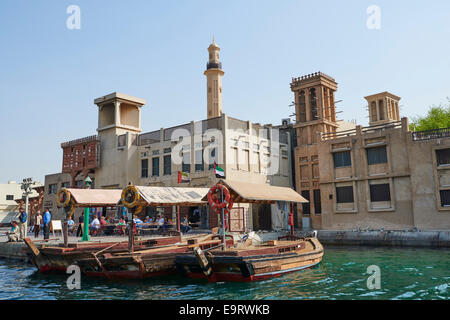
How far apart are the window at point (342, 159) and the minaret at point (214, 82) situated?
1703cm

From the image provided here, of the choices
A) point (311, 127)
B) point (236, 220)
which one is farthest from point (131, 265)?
point (311, 127)

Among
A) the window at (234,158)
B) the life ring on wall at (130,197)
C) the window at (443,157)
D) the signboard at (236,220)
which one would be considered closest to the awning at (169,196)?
the life ring on wall at (130,197)

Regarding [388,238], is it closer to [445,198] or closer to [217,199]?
[445,198]

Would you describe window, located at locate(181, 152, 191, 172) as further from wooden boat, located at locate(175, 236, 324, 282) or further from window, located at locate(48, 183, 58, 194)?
window, located at locate(48, 183, 58, 194)

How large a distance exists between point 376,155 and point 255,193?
17468 millimetres

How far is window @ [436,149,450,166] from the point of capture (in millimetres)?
27734

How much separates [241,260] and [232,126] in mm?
20003

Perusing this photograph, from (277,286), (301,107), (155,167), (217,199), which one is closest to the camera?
(277,286)

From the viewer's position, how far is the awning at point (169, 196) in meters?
16.5

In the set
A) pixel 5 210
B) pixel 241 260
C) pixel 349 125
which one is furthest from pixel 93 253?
pixel 5 210

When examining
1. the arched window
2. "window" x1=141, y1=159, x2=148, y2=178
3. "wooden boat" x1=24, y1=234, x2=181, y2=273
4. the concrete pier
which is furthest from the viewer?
the arched window

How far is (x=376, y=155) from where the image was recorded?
31.3m

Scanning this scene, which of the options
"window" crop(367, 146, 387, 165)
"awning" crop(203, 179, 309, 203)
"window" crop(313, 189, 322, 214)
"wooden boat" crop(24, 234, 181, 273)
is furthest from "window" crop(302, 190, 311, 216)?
"wooden boat" crop(24, 234, 181, 273)

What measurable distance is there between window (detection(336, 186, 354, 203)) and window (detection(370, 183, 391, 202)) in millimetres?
1729
